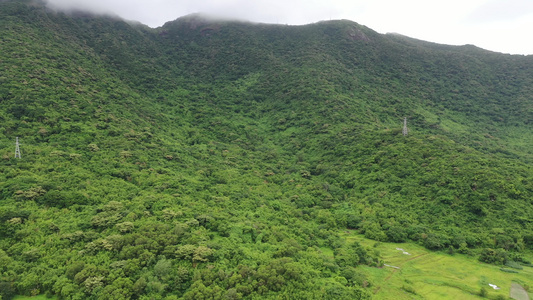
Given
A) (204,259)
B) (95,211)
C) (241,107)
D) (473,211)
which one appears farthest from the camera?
(241,107)

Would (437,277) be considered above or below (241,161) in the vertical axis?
below

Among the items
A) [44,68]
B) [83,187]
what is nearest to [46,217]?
[83,187]

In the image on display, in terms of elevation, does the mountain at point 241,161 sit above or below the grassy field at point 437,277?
above

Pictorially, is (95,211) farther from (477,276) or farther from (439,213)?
(439,213)

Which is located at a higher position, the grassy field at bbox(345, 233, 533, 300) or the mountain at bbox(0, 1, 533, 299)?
the mountain at bbox(0, 1, 533, 299)

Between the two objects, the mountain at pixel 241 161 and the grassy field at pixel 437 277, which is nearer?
the mountain at pixel 241 161
